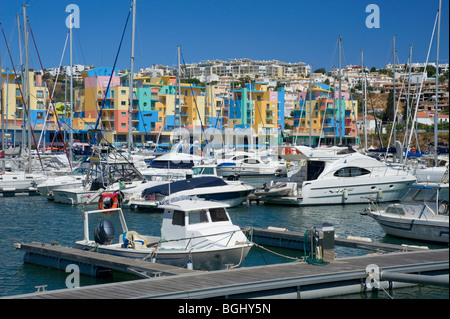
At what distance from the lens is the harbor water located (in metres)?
Result: 16.8

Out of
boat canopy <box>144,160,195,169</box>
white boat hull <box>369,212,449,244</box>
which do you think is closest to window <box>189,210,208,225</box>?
white boat hull <box>369,212,449,244</box>

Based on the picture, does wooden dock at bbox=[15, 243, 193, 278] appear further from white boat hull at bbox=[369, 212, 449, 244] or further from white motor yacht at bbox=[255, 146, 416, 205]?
white motor yacht at bbox=[255, 146, 416, 205]

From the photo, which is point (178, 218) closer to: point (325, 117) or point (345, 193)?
point (345, 193)

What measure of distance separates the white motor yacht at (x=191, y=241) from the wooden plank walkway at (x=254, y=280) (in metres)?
2.06

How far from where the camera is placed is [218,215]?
57.7 feet

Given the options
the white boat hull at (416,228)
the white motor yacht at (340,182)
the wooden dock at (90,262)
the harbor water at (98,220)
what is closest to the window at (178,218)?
the wooden dock at (90,262)

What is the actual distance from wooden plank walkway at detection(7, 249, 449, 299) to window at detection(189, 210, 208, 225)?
10.1 ft

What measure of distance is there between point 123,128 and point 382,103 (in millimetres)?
88305

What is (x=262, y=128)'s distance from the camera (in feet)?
280

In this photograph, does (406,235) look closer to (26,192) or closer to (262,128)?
(26,192)

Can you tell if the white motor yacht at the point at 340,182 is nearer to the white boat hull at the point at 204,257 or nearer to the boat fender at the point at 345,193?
the boat fender at the point at 345,193

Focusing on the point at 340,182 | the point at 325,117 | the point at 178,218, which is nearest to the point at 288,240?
the point at 178,218

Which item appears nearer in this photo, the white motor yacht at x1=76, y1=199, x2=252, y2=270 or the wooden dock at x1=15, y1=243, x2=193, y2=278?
the wooden dock at x1=15, y1=243, x2=193, y2=278

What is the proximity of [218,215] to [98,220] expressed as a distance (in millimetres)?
5902
